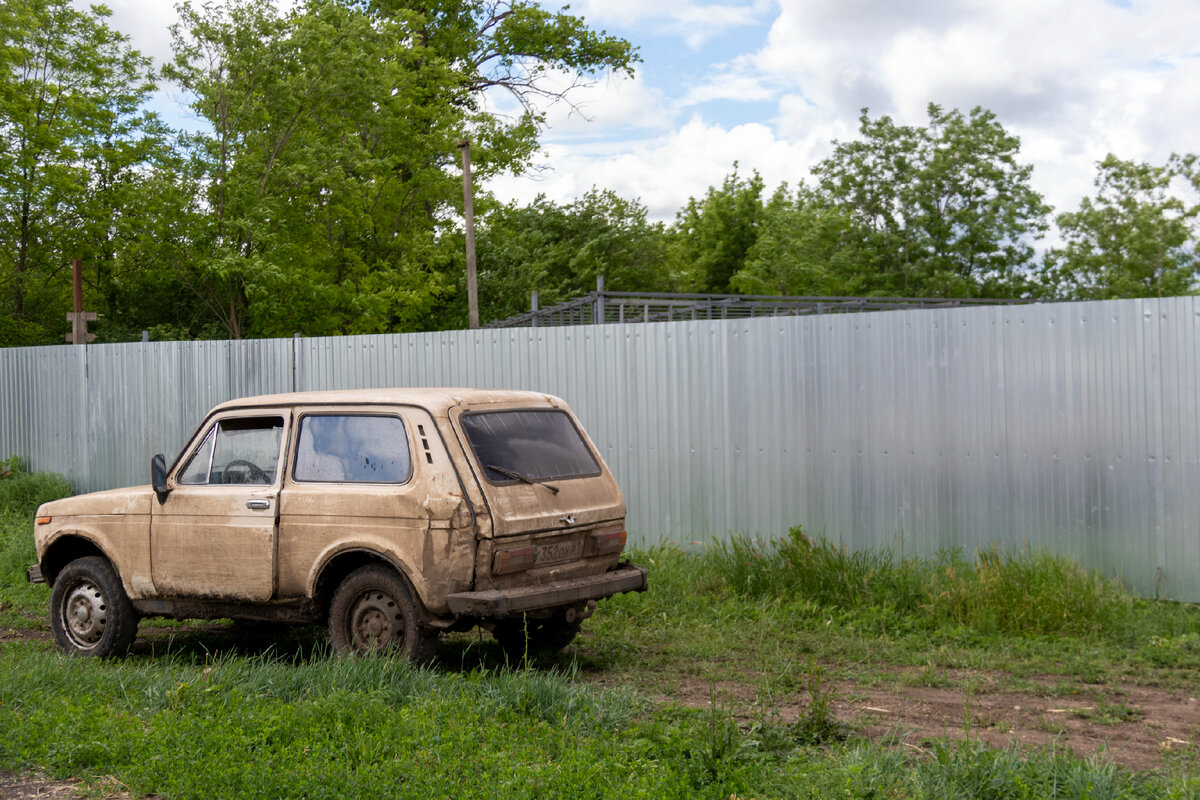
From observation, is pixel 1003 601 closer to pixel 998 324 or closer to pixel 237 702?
pixel 998 324

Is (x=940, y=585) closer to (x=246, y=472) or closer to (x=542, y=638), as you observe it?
(x=542, y=638)

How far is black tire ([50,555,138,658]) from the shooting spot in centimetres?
746

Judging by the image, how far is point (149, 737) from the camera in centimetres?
491

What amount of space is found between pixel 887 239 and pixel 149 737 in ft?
162

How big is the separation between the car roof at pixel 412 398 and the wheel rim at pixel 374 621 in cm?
112

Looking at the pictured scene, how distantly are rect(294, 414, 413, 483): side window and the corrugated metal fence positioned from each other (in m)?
4.09

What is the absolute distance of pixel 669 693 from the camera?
20.7 feet

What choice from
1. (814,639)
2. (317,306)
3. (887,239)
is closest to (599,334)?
(814,639)

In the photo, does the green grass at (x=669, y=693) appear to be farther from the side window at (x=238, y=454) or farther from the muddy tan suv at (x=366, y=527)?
the side window at (x=238, y=454)

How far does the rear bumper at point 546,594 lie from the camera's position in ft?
20.0

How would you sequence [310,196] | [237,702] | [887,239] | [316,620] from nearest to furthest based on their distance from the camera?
[237,702] → [316,620] → [310,196] → [887,239]

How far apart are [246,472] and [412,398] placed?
1307 millimetres

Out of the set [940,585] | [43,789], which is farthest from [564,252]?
[43,789]

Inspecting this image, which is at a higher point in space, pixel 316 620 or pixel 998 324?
pixel 998 324
